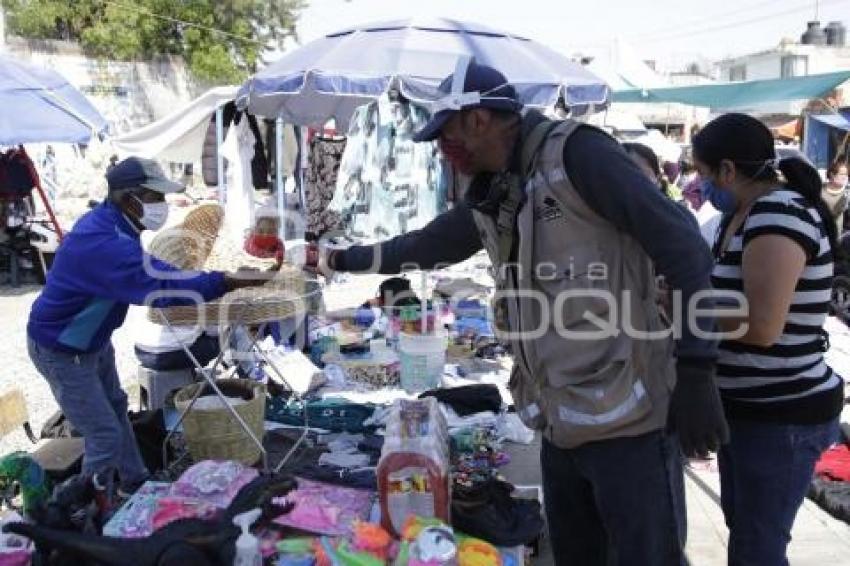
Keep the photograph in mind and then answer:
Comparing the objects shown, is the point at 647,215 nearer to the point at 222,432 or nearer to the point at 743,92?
the point at 222,432

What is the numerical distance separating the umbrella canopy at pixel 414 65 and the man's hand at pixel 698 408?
4268mm

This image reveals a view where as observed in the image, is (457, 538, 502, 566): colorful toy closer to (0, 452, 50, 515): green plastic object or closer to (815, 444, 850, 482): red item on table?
(0, 452, 50, 515): green plastic object

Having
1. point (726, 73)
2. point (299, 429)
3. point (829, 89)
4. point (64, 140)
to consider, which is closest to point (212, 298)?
point (299, 429)

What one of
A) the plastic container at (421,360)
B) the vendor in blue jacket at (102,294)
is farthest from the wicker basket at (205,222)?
the plastic container at (421,360)

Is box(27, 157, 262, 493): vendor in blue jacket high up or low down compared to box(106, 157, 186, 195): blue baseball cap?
down

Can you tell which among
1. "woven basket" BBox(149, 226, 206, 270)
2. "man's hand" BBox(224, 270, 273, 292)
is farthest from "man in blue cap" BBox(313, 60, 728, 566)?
"woven basket" BBox(149, 226, 206, 270)

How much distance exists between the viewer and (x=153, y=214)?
369 centimetres

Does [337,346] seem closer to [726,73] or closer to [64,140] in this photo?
[64,140]

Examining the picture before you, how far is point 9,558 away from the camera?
2627 mm

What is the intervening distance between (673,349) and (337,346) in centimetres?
464

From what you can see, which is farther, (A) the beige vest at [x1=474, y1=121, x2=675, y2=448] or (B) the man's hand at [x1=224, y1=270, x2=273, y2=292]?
(B) the man's hand at [x1=224, y1=270, x2=273, y2=292]

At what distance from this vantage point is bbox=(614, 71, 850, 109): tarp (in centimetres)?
984

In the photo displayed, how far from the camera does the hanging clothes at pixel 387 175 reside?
280 inches

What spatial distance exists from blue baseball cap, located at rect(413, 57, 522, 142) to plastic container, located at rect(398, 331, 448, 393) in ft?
11.5
